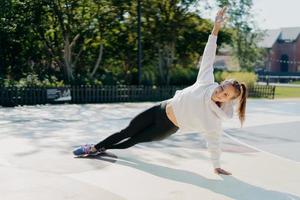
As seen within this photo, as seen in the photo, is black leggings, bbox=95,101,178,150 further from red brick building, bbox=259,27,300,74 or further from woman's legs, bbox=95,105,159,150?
red brick building, bbox=259,27,300,74

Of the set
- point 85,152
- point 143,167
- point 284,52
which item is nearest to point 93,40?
point 85,152

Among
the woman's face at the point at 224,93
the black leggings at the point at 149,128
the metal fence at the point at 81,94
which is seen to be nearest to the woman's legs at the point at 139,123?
the black leggings at the point at 149,128

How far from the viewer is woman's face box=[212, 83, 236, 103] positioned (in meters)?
5.24

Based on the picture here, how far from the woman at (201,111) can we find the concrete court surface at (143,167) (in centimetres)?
49

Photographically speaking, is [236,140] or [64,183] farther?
[236,140]

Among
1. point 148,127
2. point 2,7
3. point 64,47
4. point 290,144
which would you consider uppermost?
point 2,7

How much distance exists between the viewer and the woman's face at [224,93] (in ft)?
17.2

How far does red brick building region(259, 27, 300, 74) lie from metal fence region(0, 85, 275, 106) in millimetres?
58470

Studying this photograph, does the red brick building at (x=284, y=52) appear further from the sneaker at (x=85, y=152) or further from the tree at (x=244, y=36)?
the sneaker at (x=85, y=152)

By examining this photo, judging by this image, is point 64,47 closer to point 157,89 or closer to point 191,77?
point 157,89

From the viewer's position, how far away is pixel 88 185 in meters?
5.36

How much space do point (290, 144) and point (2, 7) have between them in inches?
523

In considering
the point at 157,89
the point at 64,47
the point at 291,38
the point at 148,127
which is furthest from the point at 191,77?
the point at 291,38

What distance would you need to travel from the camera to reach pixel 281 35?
79188mm
